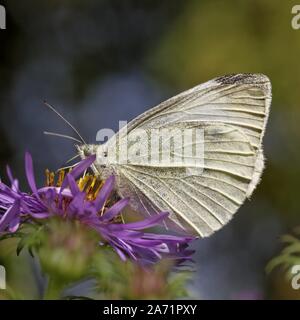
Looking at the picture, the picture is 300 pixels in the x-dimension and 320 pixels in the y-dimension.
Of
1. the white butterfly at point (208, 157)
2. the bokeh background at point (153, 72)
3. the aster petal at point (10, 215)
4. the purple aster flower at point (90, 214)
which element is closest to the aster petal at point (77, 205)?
the purple aster flower at point (90, 214)

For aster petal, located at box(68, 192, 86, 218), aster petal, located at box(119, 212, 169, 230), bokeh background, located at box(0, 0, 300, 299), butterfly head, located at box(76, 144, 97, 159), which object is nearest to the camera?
aster petal, located at box(68, 192, 86, 218)

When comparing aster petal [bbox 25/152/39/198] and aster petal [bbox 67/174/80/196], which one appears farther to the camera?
aster petal [bbox 25/152/39/198]

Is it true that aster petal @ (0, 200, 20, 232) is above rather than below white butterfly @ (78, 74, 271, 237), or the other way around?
below

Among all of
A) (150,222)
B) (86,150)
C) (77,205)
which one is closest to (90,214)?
(77,205)

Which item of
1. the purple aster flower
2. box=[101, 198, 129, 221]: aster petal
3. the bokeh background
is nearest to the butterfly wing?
the purple aster flower

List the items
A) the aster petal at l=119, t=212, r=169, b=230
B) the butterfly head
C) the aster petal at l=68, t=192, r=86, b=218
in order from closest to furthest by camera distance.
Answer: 1. the aster petal at l=68, t=192, r=86, b=218
2. the aster petal at l=119, t=212, r=169, b=230
3. the butterfly head

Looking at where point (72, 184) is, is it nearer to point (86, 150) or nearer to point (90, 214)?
point (90, 214)

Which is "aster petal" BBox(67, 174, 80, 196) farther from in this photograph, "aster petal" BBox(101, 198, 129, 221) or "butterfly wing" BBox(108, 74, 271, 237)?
"butterfly wing" BBox(108, 74, 271, 237)
